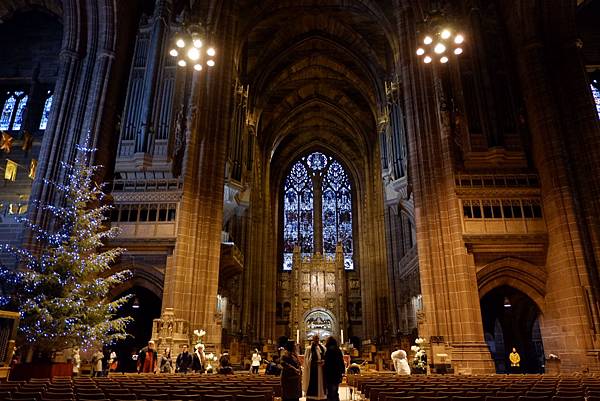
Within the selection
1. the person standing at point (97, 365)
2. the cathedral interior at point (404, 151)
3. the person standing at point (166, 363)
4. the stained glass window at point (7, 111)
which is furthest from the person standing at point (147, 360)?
the stained glass window at point (7, 111)

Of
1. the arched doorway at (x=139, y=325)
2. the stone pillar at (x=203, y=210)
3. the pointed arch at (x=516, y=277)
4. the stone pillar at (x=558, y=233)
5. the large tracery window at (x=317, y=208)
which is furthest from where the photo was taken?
the large tracery window at (x=317, y=208)

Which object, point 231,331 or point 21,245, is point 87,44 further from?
point 231,331

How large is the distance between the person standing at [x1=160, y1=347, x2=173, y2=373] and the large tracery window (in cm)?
2303

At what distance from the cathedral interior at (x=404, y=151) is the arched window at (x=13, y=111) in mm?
72

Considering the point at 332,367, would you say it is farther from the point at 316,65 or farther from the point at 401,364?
the point at 316,65

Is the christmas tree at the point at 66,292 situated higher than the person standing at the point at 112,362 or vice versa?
the christmas tree at the point at 66,292

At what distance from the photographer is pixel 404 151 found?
20797 mm

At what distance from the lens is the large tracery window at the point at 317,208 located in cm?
3697

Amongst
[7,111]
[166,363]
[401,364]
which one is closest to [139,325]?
[166,363]

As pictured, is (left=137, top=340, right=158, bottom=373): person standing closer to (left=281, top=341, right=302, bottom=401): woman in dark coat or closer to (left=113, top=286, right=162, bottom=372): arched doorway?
(left=281, top=341, right=302, bottom=401): woman in dark coat

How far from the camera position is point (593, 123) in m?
16.0

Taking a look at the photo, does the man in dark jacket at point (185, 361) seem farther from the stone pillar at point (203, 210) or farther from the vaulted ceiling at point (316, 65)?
the vaulted ceiling at point (316, 65)

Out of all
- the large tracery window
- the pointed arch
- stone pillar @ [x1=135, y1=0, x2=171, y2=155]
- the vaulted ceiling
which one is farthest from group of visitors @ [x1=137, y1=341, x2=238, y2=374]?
the large tracery window

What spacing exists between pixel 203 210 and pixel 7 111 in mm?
12888
